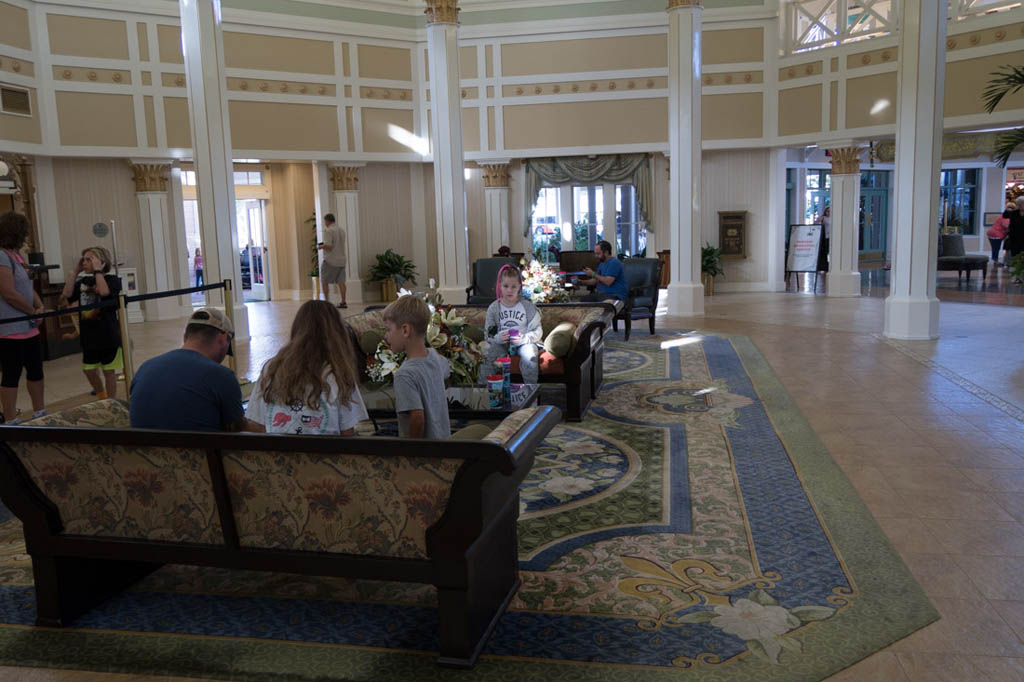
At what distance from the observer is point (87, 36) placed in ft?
43.7

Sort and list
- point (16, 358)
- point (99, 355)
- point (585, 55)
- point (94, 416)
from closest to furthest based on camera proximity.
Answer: point (94, 416)
point (16, 358)
point (99, 355)
point (585, 55)

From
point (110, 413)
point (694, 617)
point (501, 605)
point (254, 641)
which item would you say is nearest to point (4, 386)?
point (110, 413)

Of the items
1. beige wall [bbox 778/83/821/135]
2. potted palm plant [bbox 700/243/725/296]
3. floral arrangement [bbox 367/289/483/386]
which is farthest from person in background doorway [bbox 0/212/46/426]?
beige wall [bbox 778/83/821/135]

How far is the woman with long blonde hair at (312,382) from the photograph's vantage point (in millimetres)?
3045

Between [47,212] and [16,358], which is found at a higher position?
[47,212]

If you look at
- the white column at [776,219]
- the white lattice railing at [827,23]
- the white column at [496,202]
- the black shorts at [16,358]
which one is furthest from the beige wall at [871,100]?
the black shorts at [16,358]

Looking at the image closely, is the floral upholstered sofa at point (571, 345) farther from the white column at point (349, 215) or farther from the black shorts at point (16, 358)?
the white column at point (349, 215)

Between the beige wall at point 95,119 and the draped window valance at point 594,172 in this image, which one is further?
the draped window valance at point 594,172

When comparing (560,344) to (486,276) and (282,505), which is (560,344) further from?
(486,276)

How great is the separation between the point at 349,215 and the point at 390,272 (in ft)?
4.64

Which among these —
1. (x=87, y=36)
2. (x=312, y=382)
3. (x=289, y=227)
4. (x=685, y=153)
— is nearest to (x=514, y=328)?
(x=312, y=382)

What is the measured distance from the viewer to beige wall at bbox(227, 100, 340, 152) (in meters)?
14.8

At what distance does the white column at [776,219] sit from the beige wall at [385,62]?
753 cm

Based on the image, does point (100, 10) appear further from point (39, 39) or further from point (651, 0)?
point (651, 0)
